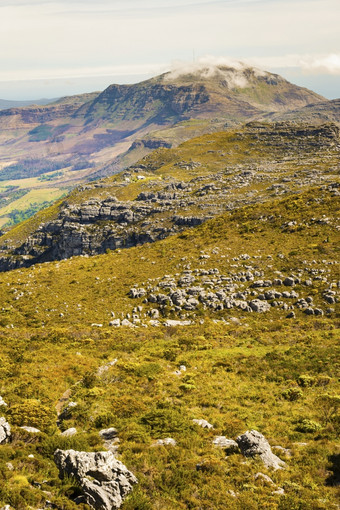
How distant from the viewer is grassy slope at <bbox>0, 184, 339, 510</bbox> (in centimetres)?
1516

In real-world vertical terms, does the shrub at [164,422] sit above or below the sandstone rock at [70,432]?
below

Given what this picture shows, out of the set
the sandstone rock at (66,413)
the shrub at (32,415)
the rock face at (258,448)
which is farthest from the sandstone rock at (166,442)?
the shrub at (32,415)

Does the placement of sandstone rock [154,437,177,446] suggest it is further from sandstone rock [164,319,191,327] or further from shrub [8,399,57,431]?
sandstone rock [164,319,191,327]

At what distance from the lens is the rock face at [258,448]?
16922 mm

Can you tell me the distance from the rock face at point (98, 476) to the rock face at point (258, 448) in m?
6.89

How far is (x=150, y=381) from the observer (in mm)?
27391

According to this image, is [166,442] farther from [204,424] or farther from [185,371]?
[185,371]

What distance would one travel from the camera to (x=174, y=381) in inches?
1077

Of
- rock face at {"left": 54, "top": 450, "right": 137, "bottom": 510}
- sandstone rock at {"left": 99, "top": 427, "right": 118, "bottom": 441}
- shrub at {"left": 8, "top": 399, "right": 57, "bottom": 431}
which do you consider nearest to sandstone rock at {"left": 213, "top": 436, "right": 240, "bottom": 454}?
rock face at {"left": 54, "top": 450, "right": 137, "bottom": 510}

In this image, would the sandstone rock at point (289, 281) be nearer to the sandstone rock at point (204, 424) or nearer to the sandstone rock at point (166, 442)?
the sandstone rock at point (204, 424)

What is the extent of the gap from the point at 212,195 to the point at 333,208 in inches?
2686

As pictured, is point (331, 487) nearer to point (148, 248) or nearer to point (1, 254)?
point (148, 248)

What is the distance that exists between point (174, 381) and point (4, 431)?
1411cm

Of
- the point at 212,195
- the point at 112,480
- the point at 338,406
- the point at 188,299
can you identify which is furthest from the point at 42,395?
the point at 212,195
